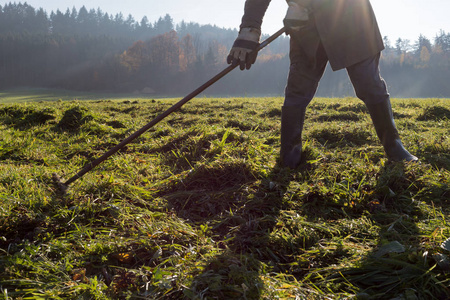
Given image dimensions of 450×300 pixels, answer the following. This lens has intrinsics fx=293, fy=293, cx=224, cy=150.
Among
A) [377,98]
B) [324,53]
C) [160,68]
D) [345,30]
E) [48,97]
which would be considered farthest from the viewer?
[160,68]

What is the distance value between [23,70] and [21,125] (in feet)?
281

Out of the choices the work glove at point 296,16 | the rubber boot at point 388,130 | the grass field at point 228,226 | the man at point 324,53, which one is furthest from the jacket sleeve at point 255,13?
the rubber boot at point 388,130

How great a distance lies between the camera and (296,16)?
269 centimetres

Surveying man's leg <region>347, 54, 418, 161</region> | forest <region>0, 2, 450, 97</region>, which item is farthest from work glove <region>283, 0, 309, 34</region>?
forest <region>0, 2, 450, 97</region>

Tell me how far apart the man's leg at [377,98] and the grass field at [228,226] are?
6.6 inches

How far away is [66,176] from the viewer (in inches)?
107

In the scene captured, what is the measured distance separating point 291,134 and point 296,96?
396 millimetres

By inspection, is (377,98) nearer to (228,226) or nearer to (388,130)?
(388,130)

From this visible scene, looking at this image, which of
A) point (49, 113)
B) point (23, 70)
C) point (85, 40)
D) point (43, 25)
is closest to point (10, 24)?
point (43, 25)

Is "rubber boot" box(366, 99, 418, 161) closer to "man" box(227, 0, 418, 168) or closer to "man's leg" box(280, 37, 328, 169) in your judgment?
"man" box(227, 0, 418, 168)

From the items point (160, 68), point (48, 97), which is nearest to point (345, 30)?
point (48, 97)

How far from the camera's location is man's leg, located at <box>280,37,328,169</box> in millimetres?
2922

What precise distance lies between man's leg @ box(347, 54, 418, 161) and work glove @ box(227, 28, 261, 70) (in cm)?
94

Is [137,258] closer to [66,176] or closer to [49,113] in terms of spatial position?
[66,176]
